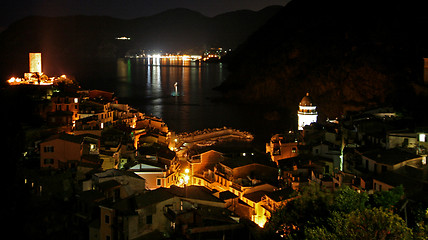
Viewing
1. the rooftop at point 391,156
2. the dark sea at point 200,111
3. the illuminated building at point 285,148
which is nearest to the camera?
the rooftop at point 391,156

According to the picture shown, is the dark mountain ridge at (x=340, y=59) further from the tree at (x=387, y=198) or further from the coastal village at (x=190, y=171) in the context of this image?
the tree at (x=387, y=198)

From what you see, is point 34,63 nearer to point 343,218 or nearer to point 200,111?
point 200,111

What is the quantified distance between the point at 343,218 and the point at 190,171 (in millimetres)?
6093

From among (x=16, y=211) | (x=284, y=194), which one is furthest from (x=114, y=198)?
(x=284, y=194)

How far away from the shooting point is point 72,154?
946cm

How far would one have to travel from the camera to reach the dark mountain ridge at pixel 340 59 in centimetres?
2700

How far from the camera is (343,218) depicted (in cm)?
545

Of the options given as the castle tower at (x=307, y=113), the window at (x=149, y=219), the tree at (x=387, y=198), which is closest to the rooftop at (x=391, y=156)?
the tree at (x=387, y=198)

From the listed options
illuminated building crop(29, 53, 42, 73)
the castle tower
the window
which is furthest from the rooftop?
illuminated building crop(29, 53, 42, 73)

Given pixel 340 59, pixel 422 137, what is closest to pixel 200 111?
pixel 340 59

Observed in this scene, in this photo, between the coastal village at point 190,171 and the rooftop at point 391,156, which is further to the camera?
the rooftop at point 391,156

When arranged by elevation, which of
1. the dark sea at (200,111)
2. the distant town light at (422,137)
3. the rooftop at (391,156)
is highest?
the distant town light at (422,137)

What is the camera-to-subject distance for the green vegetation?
4801 millimetres

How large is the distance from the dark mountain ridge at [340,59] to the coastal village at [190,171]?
12246 mm
